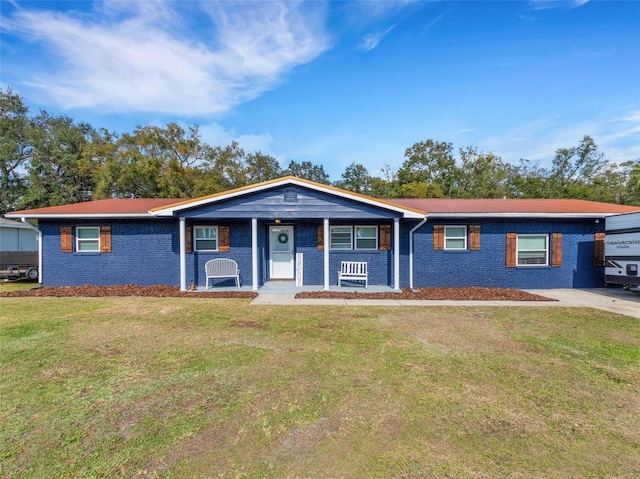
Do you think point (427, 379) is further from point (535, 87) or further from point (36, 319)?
point (535, 87)

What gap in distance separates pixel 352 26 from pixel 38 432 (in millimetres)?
13338

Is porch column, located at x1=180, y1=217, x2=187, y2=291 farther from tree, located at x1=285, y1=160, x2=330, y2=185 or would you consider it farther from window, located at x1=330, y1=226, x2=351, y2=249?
tree, located at x1=285, y1=160, x2=330, y2=185

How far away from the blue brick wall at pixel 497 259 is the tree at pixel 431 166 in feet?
77.8

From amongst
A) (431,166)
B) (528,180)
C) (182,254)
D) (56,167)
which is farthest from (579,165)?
(56,167)

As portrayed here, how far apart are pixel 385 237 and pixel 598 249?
23.8 ft

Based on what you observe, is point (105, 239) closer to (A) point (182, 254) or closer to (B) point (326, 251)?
(A) point (182, 254)

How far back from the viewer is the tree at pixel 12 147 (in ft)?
81.9

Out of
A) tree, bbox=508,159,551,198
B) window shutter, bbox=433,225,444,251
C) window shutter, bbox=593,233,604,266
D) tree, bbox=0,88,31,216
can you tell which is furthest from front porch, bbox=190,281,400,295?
tree, bbox=508,159,551,198

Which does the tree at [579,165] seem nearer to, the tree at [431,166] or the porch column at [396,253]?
the tree at [431,166]

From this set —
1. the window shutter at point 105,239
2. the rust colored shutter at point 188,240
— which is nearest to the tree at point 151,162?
the window shutter at point 105,239

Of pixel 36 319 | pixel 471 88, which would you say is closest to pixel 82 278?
pixel 36 319

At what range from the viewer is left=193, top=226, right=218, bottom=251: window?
35.1ft

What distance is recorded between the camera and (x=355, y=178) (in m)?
38.4

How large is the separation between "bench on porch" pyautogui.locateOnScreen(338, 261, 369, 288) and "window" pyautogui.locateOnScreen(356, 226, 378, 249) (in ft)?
2.14
